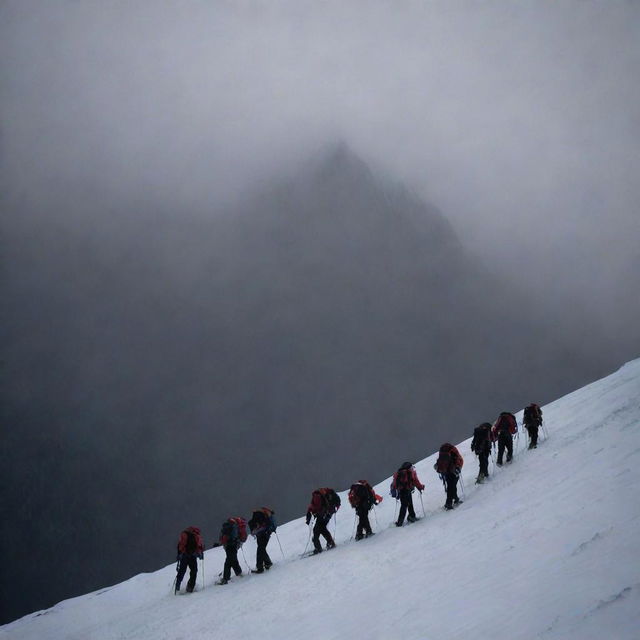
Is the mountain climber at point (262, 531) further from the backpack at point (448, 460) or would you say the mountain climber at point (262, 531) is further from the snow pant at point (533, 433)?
the snow pant at point (533, 433)

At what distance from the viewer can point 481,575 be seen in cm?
711

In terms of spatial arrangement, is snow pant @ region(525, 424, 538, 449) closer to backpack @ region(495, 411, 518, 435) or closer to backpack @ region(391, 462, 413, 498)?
backpack @ region(495, 411, 518, 435)

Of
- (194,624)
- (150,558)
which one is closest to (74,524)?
(150,558)

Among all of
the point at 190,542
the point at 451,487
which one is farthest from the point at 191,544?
the point at 451,487

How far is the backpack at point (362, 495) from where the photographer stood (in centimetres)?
1225

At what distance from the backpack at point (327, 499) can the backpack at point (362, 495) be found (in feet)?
1.28

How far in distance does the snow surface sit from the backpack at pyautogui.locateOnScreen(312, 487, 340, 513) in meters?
0.95

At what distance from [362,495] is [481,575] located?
5.41 metres

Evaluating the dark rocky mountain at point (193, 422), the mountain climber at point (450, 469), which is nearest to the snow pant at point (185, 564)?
the mountain climber at point (450, 469)

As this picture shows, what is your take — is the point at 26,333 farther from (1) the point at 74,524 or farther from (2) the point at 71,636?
(2) the point at 71,636

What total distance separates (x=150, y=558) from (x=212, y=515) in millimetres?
18113

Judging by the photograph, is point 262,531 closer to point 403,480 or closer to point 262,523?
point 262,523

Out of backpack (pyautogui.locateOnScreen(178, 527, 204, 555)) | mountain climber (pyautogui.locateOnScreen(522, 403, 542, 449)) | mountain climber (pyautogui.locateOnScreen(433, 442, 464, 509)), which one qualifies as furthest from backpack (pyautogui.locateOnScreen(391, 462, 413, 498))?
mountain climber (pyautogui.locateOnScreen(522, 403, 542, 449))

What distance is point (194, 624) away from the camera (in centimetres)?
934
